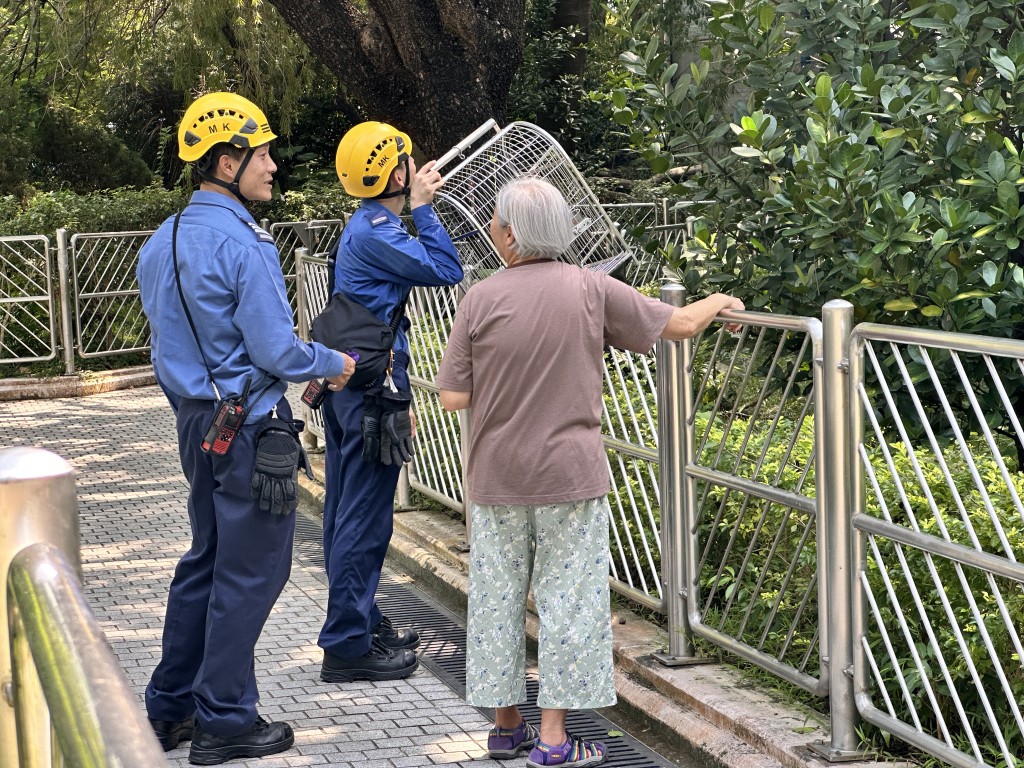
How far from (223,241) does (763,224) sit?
2.01m

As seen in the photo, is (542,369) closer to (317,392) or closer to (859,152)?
(859,152)

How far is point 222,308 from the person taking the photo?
4195 millimetres

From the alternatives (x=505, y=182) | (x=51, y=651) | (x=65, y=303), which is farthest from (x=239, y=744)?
(x=65, y=303)

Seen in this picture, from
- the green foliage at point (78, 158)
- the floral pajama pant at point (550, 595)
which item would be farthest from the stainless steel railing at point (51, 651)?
the green foliage at point (78, 158)

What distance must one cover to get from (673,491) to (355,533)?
1.28 m

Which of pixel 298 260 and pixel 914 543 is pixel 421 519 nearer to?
pixel 298 260

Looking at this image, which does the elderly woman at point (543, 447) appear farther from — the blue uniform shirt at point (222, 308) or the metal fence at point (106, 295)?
the metal fence at point (106, 295)

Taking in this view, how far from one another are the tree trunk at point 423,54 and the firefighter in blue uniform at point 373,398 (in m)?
5.81

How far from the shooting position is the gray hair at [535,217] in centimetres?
392

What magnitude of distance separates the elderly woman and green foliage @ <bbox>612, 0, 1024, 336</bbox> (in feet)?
1.68

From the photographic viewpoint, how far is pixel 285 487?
13.9 feet

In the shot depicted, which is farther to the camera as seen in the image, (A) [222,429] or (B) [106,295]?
(B) [106,295]

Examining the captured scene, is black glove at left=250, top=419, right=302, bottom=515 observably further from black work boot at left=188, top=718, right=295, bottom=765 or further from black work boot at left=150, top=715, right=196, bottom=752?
black work boot at left=150, top=715, right=196, bottom=752

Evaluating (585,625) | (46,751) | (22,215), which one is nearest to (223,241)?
(585,625)
